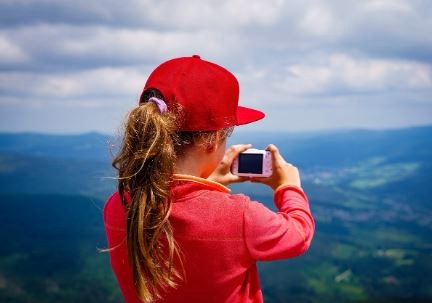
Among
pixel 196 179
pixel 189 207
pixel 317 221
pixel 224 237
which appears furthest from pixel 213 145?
pixel 317 221

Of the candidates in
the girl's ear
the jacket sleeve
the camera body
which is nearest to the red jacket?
the jacket sleeve

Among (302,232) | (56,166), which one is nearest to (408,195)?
(56,166)

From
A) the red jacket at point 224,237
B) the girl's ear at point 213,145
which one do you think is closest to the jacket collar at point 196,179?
the red jacket at point 224,237

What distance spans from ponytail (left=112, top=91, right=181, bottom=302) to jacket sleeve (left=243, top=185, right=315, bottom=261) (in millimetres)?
326

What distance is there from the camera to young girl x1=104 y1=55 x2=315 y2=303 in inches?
84.7

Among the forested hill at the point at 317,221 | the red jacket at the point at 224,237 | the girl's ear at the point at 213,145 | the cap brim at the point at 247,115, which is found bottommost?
the forested hill at the point at 317,221

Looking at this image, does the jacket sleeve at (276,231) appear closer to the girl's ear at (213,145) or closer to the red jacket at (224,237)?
the red jacket at (224,237)

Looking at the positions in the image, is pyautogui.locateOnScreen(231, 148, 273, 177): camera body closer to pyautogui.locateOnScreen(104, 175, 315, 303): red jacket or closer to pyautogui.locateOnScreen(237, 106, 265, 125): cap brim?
pyautogui.locateOnScreen(237, 106, 265, 125): cap brim

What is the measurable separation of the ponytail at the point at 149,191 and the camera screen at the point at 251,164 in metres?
0.59

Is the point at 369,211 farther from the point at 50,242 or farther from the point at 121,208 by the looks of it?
the point at 121,208

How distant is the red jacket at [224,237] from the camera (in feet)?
7.05

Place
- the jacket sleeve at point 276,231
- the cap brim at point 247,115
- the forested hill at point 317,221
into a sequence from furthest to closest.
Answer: the forested hill at point 317,221, the cap brim at point 247,115, the jacket sleeve at point 276,231

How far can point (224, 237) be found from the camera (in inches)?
85.2

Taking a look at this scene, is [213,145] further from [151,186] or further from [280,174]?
[280,174]
